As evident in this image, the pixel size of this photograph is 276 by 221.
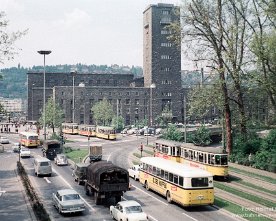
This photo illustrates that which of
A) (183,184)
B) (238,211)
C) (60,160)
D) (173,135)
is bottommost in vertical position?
(238,211)

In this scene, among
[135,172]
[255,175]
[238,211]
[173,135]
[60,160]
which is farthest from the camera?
[173,135]

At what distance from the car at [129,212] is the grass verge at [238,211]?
23.7 feet

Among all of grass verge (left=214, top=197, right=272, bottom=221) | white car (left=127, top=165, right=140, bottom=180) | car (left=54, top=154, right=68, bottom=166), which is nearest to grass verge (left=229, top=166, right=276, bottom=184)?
grass verge (left=214, top=197, right=272, bottom=221)

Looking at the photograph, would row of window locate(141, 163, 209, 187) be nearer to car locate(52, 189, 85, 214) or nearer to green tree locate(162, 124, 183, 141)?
car locate(52, 189, 85, 214)

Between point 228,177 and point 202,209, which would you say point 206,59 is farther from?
point 202,209

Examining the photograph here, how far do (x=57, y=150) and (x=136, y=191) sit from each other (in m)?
26.5

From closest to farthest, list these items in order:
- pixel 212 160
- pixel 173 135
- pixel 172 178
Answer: pixel 172 178 → pixel 212 160 → pixel 173 135

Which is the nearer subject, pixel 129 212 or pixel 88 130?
pixel 129 212

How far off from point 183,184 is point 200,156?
12.5 meters

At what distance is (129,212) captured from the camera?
2605 cm

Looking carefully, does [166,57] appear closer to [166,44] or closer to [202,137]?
[166,44]

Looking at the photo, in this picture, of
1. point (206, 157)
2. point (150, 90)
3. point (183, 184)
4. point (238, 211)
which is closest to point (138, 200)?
point (183, 184)

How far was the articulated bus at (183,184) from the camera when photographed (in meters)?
29.8

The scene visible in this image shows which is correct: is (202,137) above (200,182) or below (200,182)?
above
